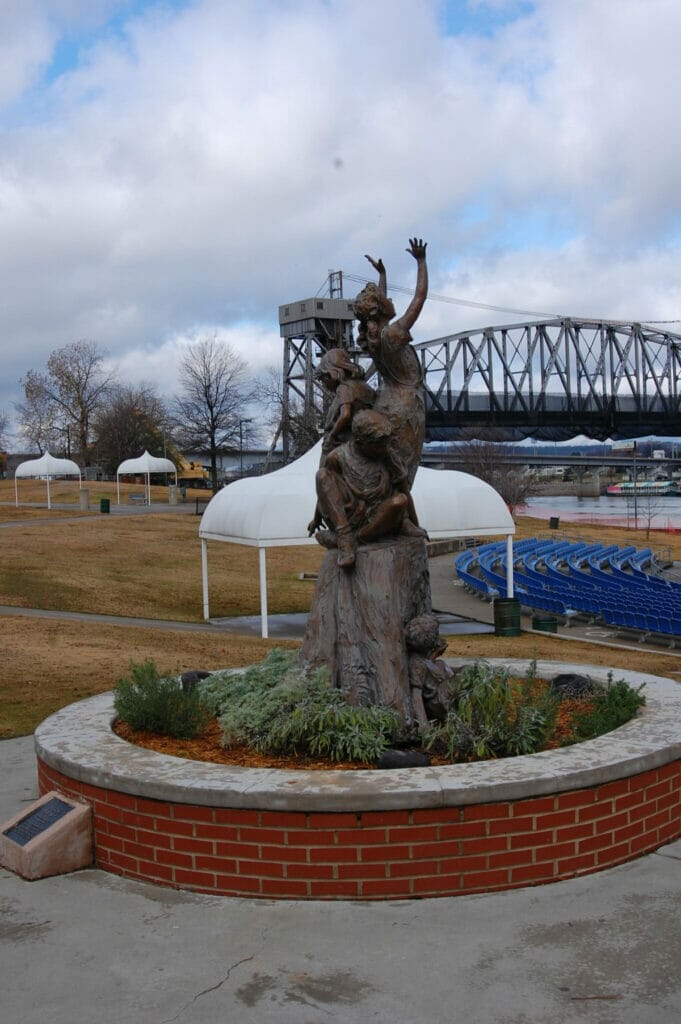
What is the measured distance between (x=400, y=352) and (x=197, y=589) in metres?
19.3

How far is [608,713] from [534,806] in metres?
1.83

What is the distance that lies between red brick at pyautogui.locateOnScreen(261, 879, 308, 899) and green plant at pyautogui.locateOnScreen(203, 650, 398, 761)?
1.17 m

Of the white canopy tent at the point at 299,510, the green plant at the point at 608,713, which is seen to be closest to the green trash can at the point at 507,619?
the white canopy tent at the point at 299,510

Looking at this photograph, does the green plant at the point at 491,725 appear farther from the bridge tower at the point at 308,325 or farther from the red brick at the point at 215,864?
the bridge tower at the point at 308,325

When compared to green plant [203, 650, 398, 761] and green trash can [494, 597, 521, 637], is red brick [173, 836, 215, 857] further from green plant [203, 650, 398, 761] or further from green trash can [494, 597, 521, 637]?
green trash can [494, 597, 521, 637]

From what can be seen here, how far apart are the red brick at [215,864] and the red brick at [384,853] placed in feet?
2.18

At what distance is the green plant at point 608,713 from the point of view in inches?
255

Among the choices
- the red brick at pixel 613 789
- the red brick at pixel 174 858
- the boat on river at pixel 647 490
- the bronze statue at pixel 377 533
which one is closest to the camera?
the red brick at pixel 174 858

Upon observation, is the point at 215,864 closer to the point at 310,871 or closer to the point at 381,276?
the point at 310,871

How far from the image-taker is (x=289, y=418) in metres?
59.2

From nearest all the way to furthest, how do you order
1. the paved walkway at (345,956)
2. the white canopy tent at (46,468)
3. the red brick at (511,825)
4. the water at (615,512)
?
the paved walkway at (345,956) → the red brick at (511,825) → the white canopy tent at (46,468) → the water at (615,512)

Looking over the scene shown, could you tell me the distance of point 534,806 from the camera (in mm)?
5027

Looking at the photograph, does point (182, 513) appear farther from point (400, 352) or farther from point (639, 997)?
point (639, 997)

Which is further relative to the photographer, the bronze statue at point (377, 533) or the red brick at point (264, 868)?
the bronze statue at point (377, 533)
